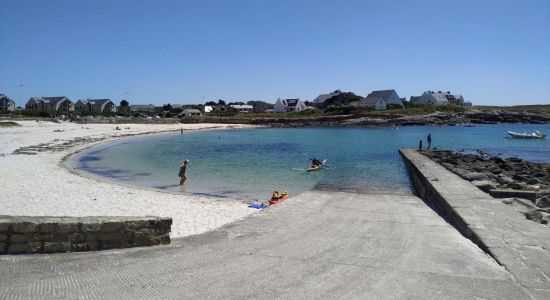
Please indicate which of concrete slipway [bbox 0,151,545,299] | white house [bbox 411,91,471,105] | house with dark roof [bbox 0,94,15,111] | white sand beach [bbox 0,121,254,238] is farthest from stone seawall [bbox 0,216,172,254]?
white house [bbox 411,91,471,105]

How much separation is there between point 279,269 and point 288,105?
141889 millimetres

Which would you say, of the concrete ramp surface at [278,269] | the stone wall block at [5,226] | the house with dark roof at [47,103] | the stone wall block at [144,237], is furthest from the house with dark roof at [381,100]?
the stone wall block at [5,226]

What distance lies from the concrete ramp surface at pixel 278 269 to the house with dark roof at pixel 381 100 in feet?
405

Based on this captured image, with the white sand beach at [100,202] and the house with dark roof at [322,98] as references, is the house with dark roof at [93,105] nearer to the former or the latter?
the house with dark roof at [322,98]

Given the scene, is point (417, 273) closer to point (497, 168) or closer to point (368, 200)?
point (368, 200)

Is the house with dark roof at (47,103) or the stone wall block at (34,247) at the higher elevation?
the house with dark roof at (47,103)

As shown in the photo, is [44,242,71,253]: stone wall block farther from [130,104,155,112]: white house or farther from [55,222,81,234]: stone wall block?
[130,104,155,112]: white house

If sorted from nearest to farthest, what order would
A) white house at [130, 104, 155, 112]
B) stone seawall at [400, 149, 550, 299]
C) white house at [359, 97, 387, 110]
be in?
stone seawall at [400, 149, 550, 299] → white house at [359, 97, 387, 110] → white house at [130, 104, 155, 112]

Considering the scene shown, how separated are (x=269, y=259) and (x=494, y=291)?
3466mm

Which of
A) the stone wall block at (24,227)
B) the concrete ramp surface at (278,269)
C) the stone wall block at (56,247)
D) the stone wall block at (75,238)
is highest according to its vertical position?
the stone wall block at (24,227)

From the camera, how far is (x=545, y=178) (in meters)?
20.8

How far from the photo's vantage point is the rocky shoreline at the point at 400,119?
343 ft

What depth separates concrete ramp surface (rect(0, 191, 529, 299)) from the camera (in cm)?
562

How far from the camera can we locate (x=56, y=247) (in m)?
6.98
